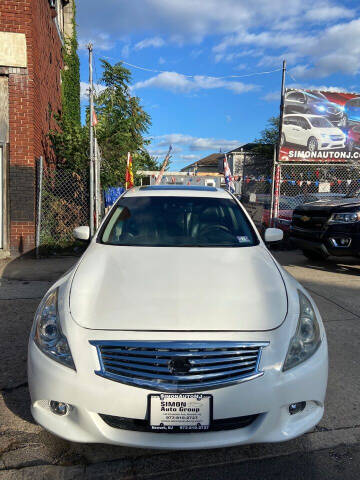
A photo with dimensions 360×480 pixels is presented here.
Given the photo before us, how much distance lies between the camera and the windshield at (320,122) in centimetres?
1075

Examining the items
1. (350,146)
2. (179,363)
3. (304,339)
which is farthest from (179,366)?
(350,146)

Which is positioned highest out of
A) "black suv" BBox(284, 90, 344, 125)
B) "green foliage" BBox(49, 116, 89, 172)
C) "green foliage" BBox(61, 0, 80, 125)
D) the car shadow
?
"green foliage" BBox(61, 0, 80, 125)

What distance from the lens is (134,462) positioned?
229 cm

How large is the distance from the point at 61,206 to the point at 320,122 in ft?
23.5

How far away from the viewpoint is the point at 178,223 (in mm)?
3811

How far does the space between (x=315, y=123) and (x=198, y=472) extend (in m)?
10.3

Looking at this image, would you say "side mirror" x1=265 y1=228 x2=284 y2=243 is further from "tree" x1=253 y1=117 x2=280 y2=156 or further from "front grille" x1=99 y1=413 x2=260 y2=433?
"tree" x1=253 y1=117 x2=280 y2=156

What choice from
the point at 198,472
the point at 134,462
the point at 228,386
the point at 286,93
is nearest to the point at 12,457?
the point at 134,462

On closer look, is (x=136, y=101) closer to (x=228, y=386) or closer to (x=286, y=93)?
(x=286, y=93)

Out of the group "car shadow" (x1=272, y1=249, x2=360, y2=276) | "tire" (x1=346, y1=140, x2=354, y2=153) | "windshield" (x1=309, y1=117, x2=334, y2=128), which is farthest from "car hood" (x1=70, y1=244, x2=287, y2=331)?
"tire" (x1=346, y1=140, x2=354, y2=153)

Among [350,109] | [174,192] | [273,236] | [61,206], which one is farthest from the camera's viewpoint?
[350,109]

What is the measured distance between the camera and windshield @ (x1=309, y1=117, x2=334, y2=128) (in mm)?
10747

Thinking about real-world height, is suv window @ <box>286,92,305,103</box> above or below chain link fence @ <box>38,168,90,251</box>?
above

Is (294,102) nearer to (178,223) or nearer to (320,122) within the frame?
(320,122)
